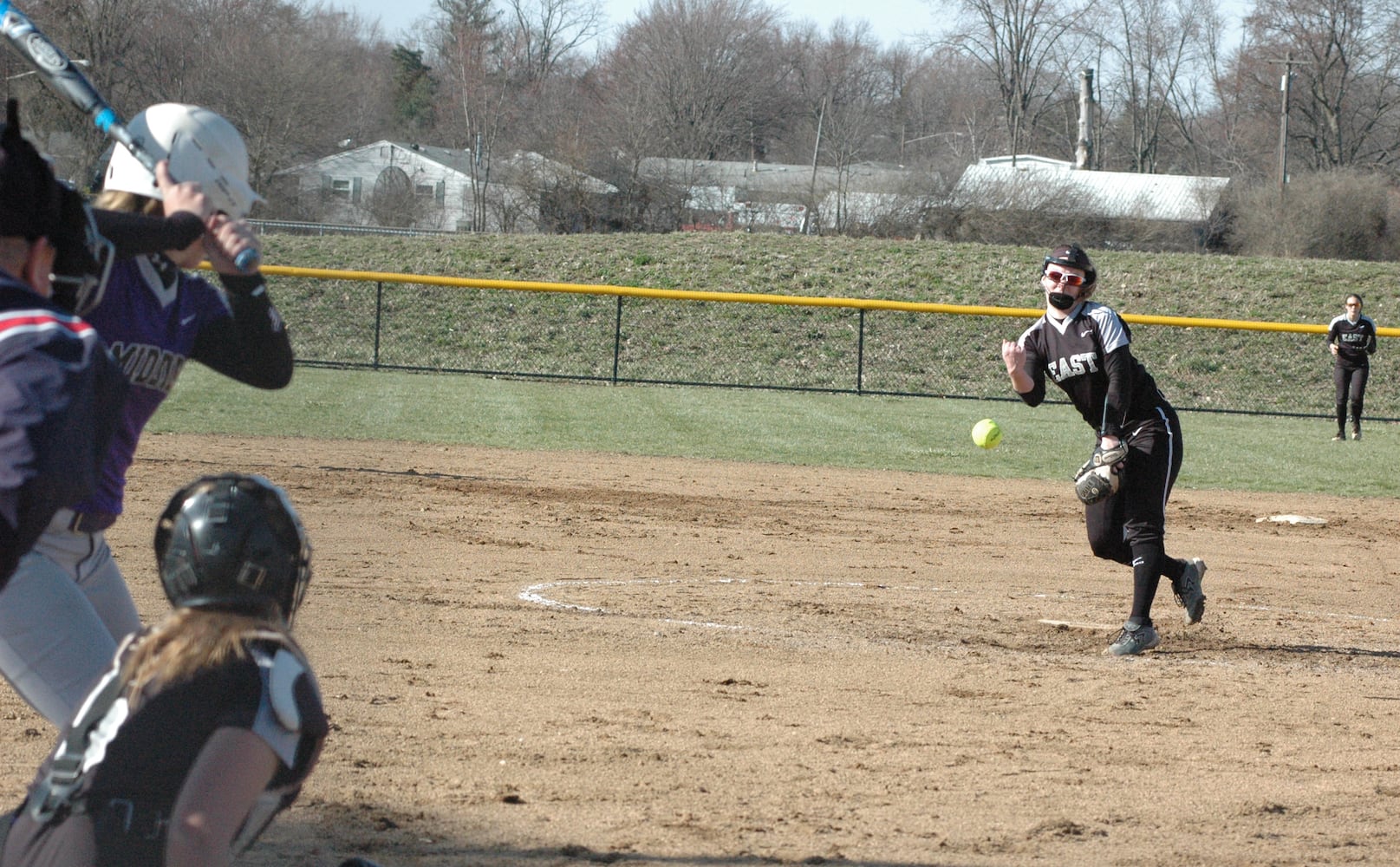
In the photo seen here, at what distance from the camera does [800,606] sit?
23.0ft

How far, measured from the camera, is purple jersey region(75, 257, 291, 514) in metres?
2.80

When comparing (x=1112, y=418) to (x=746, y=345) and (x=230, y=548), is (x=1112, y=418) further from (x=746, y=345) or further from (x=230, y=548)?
(x=746, y=345)

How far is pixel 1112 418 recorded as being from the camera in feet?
20.3

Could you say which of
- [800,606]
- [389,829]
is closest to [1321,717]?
[800,606]

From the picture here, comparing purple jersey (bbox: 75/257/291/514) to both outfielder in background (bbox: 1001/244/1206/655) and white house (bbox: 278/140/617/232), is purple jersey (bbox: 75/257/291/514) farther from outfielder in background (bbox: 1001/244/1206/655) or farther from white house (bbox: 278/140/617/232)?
white house (bbox: 278/140/617/232)

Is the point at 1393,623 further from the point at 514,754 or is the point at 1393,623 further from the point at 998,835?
the point at 514,754

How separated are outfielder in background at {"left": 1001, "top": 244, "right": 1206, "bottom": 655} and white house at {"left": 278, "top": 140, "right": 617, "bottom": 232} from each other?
34.9 meters

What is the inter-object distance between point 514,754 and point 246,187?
209cm

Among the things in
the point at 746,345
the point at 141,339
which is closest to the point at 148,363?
the point at 141,339

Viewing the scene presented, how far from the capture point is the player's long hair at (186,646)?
2.06 meters

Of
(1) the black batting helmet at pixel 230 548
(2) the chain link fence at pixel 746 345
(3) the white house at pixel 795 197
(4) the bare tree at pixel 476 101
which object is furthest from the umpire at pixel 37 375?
(4) the bare tree at pixel 476 101

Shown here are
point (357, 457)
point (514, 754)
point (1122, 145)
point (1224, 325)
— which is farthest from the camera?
point (1122, 145)

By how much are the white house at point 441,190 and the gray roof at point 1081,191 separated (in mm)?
11152

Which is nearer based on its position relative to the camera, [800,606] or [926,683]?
[926,683]
